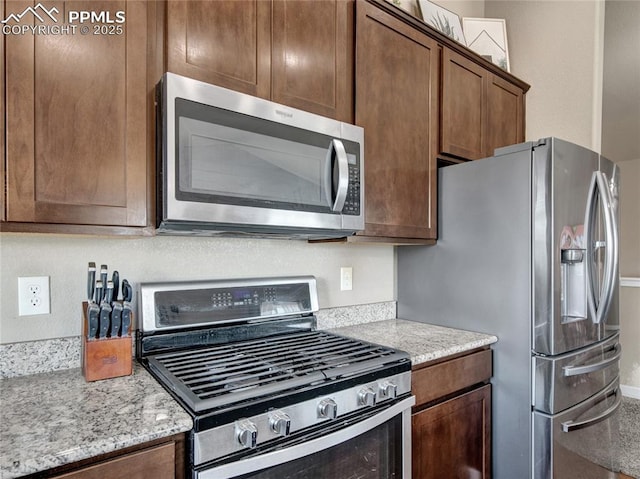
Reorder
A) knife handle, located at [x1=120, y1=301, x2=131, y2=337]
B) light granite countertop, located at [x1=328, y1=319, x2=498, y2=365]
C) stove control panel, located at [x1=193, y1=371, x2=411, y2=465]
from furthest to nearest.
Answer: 1. light granite countertop, located at [x1=328, y1=319, x2=498, y2=365]
2. knife handle, located at [x1=120, y1=301, x2=131, y2=337]
3. stove control panel, located at [x1=193, y1=371, x2=411, y2=465]

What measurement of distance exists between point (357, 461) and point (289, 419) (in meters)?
0.35

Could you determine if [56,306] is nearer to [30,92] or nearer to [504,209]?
[30,92]

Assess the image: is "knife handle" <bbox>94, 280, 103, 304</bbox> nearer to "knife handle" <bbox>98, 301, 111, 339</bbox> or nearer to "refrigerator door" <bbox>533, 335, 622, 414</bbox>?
"knife handle" <bbox>98, 301, 111, 339</bbox>

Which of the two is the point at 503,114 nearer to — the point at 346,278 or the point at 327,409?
the point at 346,278

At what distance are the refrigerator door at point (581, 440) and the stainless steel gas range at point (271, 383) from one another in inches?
24.5

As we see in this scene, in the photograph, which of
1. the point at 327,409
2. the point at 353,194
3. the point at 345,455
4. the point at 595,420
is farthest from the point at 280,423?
the point at 595,420

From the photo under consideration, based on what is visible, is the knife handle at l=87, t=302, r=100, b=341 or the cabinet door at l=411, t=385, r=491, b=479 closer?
the knife handle at l=87, t=302, r=100, b=341

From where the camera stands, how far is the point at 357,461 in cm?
122

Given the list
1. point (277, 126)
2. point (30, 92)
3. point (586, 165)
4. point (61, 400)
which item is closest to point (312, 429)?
point (61, 400)

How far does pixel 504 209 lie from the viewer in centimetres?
175

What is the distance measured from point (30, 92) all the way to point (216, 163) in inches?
19.3

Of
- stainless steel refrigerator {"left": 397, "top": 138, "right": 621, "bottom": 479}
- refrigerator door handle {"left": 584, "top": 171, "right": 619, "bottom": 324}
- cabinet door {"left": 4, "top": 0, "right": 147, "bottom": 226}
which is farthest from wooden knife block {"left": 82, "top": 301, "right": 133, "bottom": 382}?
refrigerator door handle {"left": 584, "top": 171, "right": 619, "bottom": 324}

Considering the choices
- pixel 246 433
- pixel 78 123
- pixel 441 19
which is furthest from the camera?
pixel 441 19

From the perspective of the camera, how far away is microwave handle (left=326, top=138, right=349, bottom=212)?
1.45 meters
